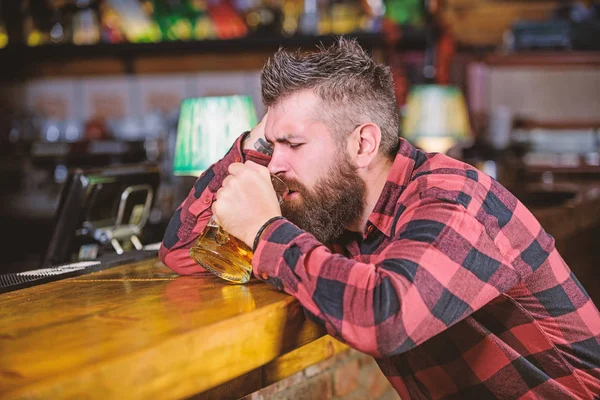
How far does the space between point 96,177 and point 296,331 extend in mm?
1137

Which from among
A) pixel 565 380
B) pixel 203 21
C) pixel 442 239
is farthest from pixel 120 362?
pixel 203 21

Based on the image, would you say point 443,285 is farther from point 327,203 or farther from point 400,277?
point 327,203

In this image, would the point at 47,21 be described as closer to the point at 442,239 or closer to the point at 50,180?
the point at 50,180

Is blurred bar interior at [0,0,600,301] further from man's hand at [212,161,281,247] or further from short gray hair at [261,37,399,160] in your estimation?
man's hand at [212,161,281,247]

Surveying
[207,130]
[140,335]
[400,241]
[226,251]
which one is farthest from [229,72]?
[140,335]

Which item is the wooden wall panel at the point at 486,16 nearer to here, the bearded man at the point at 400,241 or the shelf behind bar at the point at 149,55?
the shelf behind bar at the point at 149,55

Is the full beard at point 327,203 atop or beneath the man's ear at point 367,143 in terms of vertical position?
beneath

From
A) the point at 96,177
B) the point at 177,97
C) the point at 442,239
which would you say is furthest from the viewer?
the point at 177,97

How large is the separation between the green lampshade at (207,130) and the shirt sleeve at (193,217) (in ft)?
2.78

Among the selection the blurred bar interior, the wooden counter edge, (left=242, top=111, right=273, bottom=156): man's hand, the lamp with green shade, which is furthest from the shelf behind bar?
the wooden counter edge

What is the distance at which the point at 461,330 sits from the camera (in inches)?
52.6

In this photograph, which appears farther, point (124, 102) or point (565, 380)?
point (124, 102)

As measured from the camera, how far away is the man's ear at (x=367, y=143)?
1.43 m

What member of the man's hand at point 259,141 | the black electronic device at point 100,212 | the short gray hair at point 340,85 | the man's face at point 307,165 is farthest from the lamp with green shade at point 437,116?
the man's face at point 307,165
